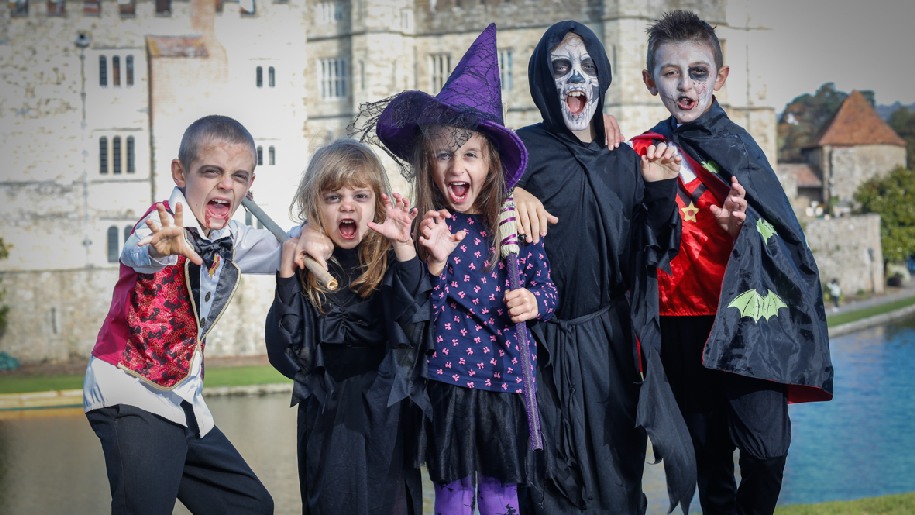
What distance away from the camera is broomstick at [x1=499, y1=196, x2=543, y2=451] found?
141 inches

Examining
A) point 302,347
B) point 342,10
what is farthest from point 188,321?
point 342,10

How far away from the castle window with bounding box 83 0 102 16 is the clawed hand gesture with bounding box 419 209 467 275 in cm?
3335

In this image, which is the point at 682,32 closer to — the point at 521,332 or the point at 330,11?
the point at 521,332

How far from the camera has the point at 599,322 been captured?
3885 mm

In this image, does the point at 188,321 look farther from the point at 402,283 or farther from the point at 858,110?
the point at 858,110

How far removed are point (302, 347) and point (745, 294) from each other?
1.48 metres

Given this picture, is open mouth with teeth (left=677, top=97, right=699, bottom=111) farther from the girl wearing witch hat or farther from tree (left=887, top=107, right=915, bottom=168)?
tree (left=887, top=107, right=915, bottom=168)

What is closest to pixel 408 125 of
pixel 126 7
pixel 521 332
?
pixel 521 332

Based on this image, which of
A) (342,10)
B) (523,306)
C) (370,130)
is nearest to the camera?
(523,306)

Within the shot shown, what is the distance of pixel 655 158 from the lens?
12.7ft

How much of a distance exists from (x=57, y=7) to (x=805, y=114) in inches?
1975

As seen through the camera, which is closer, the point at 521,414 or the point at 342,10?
the point at 521,414

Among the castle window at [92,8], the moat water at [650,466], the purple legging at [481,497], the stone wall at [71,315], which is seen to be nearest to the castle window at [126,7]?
the castle window at [92,8]

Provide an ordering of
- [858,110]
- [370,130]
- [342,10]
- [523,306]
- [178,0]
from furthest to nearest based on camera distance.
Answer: [858,110] → [342,10] → [178,0] → [370,130] → [523,306]
